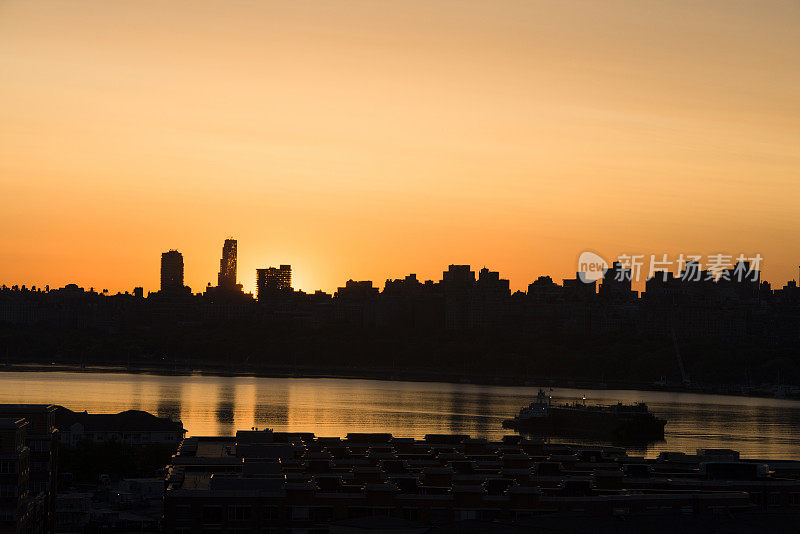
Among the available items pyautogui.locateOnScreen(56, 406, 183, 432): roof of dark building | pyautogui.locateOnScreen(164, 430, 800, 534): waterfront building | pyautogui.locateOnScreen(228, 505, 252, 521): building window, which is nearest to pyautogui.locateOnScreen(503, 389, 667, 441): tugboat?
pyautogui.locateOnScreen(56, 406, 183, 432): roof of dark building

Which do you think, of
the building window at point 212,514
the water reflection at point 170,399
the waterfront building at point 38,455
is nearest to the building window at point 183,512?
the building window at point 212,514

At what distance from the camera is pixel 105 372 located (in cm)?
11856

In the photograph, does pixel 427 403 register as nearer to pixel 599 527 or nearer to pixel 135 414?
pixel 135 414

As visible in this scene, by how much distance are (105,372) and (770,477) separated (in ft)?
322

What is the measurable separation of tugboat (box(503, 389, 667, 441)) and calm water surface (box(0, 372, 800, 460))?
4.09 ft

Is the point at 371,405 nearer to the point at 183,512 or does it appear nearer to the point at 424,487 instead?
the point at 424,487

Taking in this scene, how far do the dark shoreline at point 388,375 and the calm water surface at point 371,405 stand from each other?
3.98 feet

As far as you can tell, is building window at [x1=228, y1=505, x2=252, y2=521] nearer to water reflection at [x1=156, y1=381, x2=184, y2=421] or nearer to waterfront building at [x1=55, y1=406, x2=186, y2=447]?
waterfront building at [x1=55, y1=406, x2=186, y2=447]

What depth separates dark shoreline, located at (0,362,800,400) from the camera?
339 ft

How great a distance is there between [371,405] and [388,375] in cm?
4612

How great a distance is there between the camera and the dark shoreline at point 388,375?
103312 mm

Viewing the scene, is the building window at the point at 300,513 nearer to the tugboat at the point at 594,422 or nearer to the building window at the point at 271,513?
the building window at the point at 271,513

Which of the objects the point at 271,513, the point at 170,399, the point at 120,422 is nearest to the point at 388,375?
the point at 170,399

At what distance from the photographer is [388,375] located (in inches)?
4781
